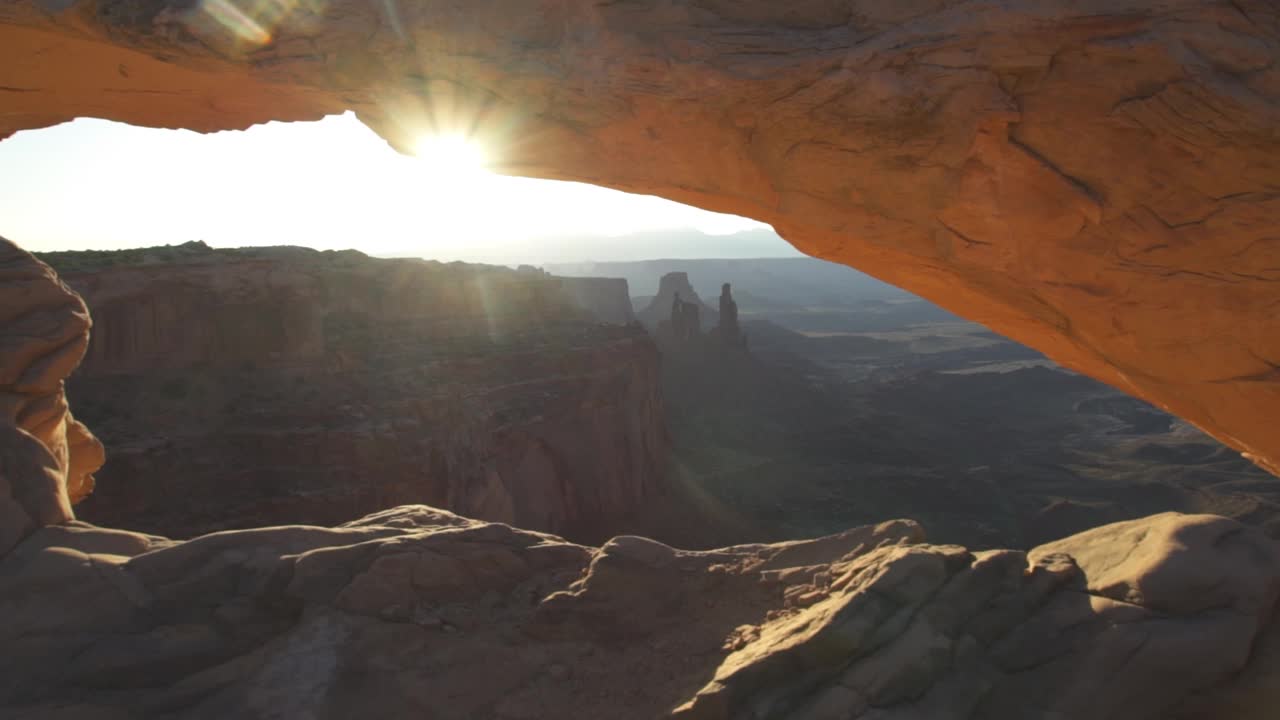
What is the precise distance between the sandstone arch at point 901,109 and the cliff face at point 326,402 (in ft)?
39.5

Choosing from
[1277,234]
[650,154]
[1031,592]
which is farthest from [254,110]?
[1277,234]

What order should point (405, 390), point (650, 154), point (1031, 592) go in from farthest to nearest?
1. point (405, 390)
2. point (650, 154)
3. point (1031, 592)

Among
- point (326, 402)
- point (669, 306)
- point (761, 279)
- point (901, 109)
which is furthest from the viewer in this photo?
point (761, 279)

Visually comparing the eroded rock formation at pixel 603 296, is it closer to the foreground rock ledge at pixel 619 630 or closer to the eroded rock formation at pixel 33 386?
the eroded rock formation at pixel 33 386

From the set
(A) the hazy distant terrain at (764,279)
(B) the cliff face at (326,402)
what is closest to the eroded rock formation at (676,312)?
(B) the cliff face at (326,402)

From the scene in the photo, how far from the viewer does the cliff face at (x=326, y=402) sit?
17641 millimetres

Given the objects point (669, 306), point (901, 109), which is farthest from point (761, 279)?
point (901, 109)

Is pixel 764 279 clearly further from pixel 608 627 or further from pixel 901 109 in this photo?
pixel 608 627

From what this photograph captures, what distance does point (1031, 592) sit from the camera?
508 cm

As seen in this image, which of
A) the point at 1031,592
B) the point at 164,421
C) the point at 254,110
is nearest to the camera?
the point at 1031,592

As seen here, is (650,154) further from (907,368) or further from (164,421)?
(907,368)

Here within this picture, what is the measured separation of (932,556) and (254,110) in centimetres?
713

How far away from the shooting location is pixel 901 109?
18.8 feet

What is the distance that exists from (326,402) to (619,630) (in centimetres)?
1648
